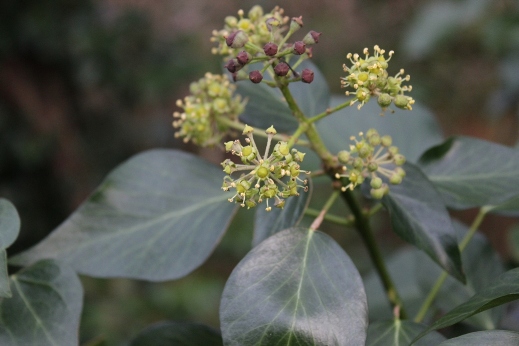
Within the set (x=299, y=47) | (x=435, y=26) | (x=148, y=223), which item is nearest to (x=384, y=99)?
(x=299, y=47)

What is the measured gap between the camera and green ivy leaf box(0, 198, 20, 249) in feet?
2.62

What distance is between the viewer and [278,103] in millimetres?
1047

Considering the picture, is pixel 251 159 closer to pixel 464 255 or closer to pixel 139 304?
pixel 464 255

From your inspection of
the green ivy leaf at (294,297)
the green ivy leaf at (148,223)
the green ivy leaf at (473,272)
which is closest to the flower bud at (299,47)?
the green ivy leaf at (294,297)

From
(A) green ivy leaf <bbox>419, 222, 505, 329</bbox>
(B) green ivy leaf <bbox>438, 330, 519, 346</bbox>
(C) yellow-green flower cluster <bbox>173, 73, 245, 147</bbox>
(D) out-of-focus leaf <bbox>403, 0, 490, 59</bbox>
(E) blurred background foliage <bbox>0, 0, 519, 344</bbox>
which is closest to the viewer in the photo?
(B) green ivy leaf <bbox>438, 330, 519, 346</bbox>

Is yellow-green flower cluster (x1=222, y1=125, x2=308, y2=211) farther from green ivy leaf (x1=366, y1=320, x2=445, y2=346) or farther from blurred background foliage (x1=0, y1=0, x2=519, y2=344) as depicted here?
blurred background foliage (x1=0, y1=0, x2=519, y2=344)

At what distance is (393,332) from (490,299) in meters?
0.20

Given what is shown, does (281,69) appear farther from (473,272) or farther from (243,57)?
(473,272)

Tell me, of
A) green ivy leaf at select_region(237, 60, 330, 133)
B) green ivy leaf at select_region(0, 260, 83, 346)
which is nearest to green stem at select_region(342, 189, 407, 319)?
green ivy leaf at select_region(237, 60, 330, 133)

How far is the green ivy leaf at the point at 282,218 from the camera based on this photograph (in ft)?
2.84

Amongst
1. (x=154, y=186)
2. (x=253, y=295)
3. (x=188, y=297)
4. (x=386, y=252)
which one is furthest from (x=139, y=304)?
(x=253, y=295)

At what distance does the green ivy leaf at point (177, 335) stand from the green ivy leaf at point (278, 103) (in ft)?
1.23

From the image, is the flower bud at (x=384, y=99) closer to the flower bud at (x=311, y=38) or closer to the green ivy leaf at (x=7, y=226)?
the flower bud at (x=311, y=38)

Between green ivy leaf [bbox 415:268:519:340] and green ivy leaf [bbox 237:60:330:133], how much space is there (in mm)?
444
